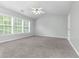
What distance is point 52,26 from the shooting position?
9.53m

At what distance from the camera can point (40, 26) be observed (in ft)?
32.9

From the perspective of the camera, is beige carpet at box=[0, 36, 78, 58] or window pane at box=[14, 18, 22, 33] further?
window pane at box=[14, 18, 22, 33]

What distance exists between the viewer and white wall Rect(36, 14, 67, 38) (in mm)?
9094

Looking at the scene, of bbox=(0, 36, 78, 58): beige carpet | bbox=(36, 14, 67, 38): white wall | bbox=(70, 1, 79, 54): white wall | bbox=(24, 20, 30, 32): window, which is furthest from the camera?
bbox=(36, 14, 67, 38): white wall

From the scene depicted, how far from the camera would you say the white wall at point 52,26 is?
9094 millimetres

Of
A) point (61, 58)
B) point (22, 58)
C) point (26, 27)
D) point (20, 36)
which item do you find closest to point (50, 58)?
point (61, 58)

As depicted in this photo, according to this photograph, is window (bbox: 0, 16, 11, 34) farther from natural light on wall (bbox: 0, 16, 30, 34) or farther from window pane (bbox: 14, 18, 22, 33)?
window pane (bbox: 14, 18, 22, 33)

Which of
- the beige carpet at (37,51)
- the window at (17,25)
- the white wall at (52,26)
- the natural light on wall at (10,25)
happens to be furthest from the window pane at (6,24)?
the white wall at (52,26)

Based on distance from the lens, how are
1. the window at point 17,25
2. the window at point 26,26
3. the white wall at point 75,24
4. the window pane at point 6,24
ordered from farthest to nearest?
the window at point 26,26
the window at point 17,25
the window pane at point 6,24
the white wall at point 75,24

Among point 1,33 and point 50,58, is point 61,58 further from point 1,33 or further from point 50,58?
point 1,33

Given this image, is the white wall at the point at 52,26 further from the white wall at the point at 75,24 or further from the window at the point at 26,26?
the white wall at the point at 75,24

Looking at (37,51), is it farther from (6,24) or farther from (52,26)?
(52,26)

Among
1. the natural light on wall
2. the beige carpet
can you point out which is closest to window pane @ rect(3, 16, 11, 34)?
the natural light on wall

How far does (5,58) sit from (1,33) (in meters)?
3.37
